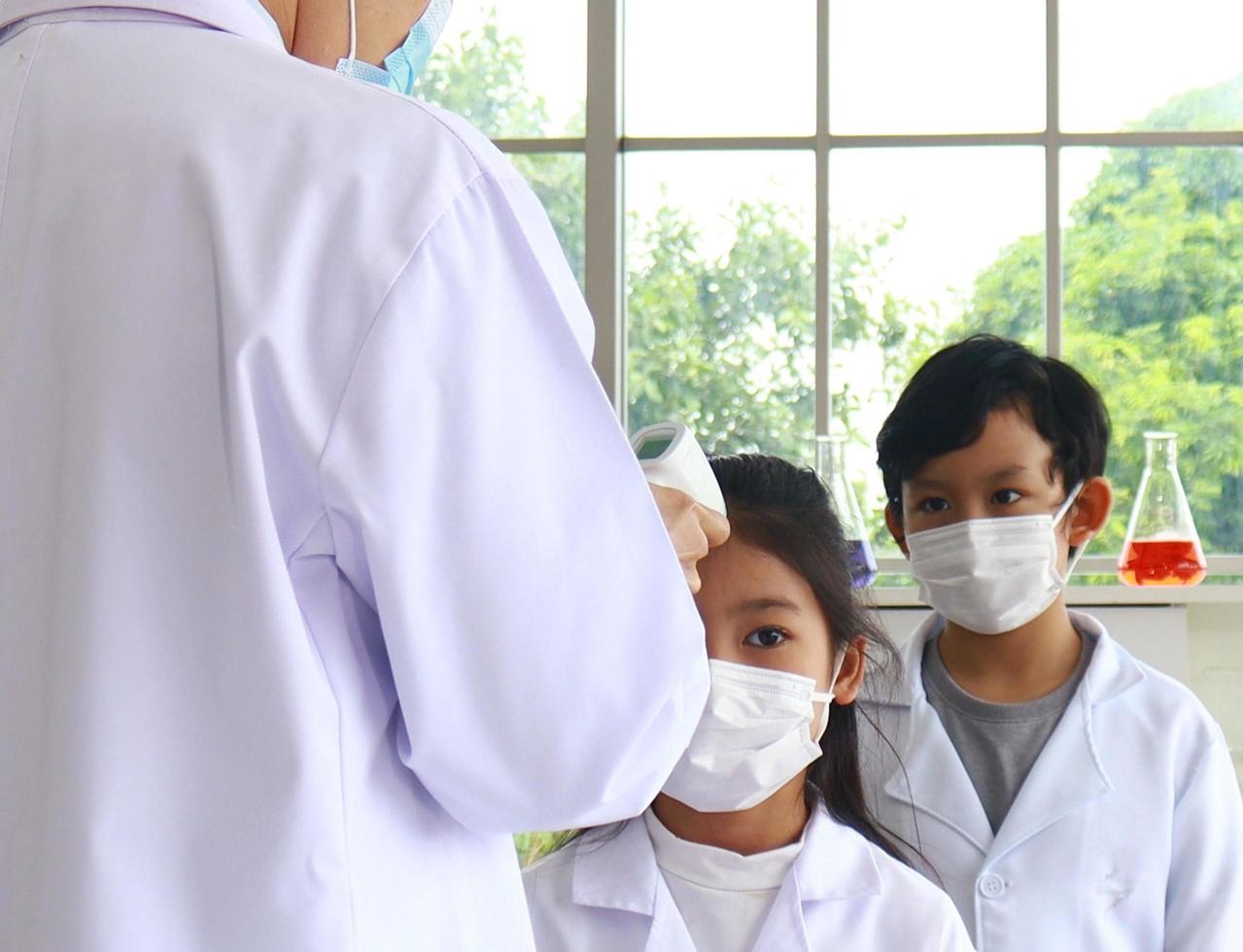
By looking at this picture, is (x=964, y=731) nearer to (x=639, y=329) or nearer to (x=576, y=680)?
(x=576, y=680)

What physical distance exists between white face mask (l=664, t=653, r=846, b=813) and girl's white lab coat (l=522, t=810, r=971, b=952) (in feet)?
0.22

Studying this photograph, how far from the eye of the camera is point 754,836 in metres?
1.27

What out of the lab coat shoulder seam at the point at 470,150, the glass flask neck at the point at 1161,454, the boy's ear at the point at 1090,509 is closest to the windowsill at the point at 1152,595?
the glass flask neck at the point at 1161,454

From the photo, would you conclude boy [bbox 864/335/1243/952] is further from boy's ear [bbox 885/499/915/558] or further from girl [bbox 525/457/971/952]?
girl [bbox 525/457/971/952]

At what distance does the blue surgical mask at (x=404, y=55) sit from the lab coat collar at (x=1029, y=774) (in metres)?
0.88

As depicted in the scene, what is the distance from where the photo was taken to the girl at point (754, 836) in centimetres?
118

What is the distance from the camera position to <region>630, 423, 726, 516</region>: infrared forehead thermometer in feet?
3.02

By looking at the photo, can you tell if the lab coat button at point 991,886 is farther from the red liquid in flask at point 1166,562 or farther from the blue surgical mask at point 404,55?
the red liquid in flask at point 1166,562

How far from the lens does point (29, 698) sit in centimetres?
66

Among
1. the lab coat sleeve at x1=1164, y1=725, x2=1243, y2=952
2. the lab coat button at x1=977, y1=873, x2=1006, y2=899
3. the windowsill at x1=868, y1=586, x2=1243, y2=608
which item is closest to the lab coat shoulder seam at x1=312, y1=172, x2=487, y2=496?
the lab coat button at x1=977, y1=873, x2=1006, y2=899

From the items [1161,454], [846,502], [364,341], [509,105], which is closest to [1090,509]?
[846,502]

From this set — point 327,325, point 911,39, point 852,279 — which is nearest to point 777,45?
point 911,39

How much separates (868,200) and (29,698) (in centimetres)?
226

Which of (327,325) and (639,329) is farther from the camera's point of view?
(639,329)
